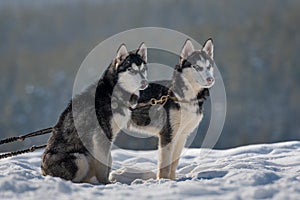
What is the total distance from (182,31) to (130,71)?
36737 millimetres

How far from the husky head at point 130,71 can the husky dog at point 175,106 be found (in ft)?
1.49

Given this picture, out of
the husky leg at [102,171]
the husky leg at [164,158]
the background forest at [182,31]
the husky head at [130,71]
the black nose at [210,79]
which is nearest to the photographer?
the husky leg at [102,171]

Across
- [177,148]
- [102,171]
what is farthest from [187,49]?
[102,171]

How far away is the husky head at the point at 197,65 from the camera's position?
6719 mm

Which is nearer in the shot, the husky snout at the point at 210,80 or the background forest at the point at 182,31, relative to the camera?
the husky snout at the point at 210,80

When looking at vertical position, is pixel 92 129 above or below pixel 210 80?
below

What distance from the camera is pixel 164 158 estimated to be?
6809 millimetres

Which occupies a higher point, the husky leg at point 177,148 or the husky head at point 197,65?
the husky head at point 197,65

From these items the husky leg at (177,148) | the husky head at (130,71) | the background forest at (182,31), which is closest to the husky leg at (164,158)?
the husky leg at (177,148)

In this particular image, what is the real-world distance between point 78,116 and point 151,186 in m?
1.45

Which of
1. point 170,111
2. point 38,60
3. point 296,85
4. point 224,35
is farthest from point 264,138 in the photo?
point 170,111

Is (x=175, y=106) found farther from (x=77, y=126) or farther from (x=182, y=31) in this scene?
(x=182, y=31)

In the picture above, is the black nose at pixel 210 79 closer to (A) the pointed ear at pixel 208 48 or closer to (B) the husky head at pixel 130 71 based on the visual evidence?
(A) the pointed ear at pixel 208 48

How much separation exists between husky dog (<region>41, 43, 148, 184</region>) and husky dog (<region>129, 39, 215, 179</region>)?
52cm
